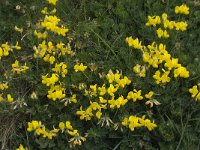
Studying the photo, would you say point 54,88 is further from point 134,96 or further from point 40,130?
point 134,96

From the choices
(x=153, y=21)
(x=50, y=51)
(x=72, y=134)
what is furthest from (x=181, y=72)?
(x=50, y=51)

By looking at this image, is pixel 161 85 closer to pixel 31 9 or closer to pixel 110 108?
pixel 110 108

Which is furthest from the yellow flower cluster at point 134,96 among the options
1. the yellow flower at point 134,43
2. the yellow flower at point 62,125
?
the yellow flower at point 62,125

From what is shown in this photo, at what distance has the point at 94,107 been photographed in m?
3.21

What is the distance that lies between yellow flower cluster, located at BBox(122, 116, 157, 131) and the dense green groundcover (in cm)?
8

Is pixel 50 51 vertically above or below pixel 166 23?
below

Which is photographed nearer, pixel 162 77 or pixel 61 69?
pixel 162 77

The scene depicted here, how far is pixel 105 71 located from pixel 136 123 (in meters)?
0.56

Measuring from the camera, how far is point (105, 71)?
3.52 m

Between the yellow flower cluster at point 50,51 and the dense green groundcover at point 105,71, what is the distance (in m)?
0.09

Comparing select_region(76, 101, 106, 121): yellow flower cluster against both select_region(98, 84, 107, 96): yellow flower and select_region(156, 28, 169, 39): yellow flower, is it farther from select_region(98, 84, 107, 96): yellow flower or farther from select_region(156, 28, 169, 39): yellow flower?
select_region(156, 28, 169, 39): yellow flower

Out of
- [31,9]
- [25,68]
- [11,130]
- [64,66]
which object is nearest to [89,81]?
[64,66]

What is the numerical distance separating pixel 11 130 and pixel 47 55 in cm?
65

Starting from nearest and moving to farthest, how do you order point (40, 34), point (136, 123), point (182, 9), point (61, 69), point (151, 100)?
point (136, 123) < point (151, 100) < point (61, 69) < point (40, 34) < point (182, 9)
